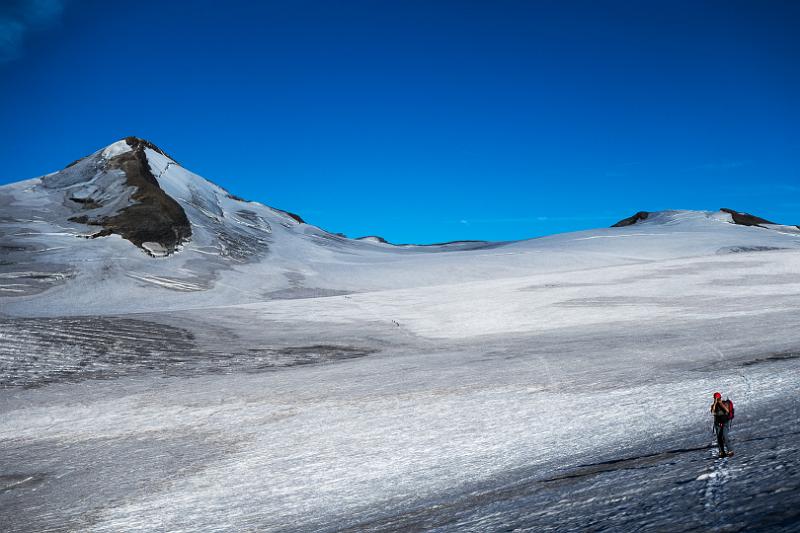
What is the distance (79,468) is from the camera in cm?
1038

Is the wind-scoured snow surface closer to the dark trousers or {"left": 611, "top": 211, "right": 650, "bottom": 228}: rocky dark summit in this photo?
the dark trousers

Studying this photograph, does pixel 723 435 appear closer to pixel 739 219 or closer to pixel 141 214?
pixel 141 214

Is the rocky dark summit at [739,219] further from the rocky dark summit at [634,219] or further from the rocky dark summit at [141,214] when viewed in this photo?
the rocky dark summit at [141,214]

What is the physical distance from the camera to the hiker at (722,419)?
23.6ft

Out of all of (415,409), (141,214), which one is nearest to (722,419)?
(415,409)

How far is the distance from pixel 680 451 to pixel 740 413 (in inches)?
76.6

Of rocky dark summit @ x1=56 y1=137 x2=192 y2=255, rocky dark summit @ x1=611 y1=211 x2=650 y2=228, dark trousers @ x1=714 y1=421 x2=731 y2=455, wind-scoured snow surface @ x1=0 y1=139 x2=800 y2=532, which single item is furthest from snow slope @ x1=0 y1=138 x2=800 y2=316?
dark trousers @ x1=714 y1=421 x2=731 y2=455

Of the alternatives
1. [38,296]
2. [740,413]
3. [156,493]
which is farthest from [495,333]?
[38,296]

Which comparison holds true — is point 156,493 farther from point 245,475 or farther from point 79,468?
point 79,468

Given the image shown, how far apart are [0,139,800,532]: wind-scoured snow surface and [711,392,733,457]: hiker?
0.21 meters

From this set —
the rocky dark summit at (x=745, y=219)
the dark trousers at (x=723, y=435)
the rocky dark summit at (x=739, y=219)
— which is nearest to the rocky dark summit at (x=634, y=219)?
the rocky dark summit at (x=739, y=219)

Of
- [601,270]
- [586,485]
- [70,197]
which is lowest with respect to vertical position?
[586,485]

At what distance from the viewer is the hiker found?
23.6ft

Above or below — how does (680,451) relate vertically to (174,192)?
below
